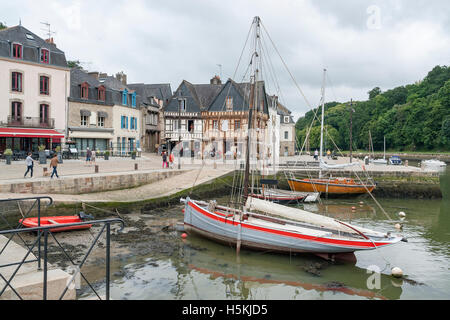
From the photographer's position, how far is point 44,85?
30.8 meters

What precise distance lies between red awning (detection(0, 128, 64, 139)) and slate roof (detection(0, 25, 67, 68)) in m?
6.16

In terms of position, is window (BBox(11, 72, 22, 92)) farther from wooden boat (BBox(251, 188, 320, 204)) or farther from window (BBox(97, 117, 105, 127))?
wooden boat (BBox(251, 188, 320, 204))

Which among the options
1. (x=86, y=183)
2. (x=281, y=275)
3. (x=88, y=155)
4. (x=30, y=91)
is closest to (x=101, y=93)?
(x=30, y=91)

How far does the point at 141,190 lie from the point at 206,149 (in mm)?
20687

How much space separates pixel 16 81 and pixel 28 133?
15.3ft

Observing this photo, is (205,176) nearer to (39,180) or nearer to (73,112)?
(39,180)

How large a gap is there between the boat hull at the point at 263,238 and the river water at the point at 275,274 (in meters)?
0.36

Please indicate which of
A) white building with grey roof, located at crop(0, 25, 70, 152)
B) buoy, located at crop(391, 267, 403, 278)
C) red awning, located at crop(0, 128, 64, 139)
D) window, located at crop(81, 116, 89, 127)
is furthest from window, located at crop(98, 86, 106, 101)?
buoy, located at crop(391, 267, 403, 278)

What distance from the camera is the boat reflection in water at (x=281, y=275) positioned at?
9398mm

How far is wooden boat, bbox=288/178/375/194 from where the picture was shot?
24703 millimetres

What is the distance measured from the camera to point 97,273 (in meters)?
9.86

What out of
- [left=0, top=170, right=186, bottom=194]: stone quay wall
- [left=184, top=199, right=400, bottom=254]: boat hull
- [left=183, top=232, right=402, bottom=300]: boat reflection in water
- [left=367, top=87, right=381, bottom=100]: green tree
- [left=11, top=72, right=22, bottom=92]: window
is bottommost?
[left=183, top=232, right=402, bottom=300]: boat reflection in water

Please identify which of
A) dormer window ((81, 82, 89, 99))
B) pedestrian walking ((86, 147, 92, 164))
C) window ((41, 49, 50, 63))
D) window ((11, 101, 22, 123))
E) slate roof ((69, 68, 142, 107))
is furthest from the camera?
dormer window ((81, 82, 89, 99))

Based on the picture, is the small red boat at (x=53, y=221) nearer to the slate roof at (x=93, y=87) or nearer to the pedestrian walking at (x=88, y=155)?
the pedestrian walking at (x=88, y=155)
